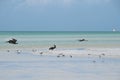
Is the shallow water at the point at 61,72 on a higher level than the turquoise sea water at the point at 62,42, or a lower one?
higher

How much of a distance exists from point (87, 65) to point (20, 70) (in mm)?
3696

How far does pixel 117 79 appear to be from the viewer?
15.2 metres

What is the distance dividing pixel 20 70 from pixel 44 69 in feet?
3.67

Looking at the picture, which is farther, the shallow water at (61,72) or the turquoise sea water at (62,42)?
the turquoise sea water at (62,42)

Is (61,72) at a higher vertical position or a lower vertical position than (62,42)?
higher

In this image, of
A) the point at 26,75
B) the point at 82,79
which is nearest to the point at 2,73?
the point at 26,75

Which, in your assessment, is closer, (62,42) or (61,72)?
(61,72)

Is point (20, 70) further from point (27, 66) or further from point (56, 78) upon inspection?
point (56, 78)

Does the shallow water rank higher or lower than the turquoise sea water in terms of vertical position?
higher

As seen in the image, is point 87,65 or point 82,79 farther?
point 87,65

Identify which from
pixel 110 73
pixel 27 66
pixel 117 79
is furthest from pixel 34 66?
pixel 117 79

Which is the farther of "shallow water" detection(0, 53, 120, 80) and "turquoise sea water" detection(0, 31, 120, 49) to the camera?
"turquoise sea water" detection(0, 31, 120, 49)

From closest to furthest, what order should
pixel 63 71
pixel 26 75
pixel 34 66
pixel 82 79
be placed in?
pixel 82 79, pixel 26 75, pixel 63 71, pixel 34 66

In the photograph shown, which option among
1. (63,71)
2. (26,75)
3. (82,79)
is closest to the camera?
(82,79)
